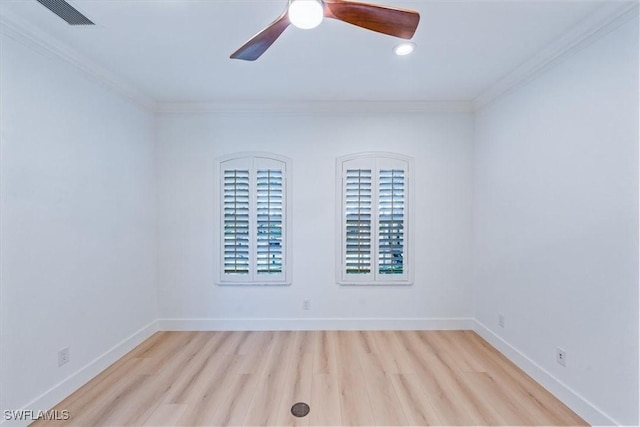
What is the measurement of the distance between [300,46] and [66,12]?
154 centimetres

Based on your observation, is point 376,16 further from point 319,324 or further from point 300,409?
point 319,324

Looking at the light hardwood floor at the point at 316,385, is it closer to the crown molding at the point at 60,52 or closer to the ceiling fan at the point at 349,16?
the ceiling fan at the point at 349,16

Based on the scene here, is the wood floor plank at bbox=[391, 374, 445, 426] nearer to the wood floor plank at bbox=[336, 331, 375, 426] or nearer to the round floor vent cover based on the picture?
the wood floor plank at bbox=[336, 331, 375, 426]

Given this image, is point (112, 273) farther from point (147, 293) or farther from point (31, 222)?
point (31, 222)

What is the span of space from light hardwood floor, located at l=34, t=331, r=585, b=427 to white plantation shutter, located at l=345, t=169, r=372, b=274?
2.82 feet

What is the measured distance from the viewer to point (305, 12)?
1.21 metres

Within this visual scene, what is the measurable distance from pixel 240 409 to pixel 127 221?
2172mm

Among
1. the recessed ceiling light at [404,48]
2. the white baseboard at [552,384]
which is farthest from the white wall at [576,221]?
the recessed ceiling light at [404,48]

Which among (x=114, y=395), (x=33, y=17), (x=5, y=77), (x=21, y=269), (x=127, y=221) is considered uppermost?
(x=33, y=17)

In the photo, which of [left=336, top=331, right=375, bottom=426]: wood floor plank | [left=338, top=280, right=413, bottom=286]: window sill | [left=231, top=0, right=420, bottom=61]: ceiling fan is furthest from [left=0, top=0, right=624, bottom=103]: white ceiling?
[left=336, top=331, right=375, bottom=426]: wood floor plank

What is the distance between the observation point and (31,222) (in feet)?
6.61

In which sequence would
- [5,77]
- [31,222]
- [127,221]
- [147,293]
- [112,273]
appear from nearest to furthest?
[5,77] < [31,222] < [112,273] < [127,221] < [147,293]

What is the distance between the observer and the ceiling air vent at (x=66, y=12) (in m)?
1.77

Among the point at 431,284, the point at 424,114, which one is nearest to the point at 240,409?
the point at 431,284
